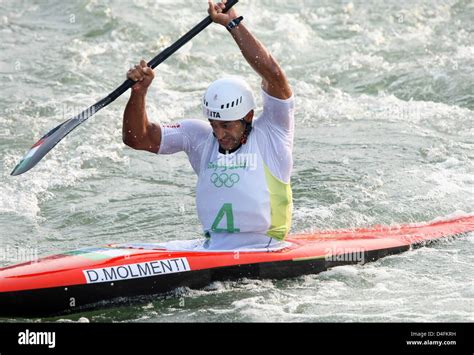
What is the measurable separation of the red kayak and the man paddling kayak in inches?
7.9

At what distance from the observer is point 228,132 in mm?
7637

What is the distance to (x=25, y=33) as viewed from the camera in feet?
52.0

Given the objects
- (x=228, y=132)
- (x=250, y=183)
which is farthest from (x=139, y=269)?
(x=228, y=132)

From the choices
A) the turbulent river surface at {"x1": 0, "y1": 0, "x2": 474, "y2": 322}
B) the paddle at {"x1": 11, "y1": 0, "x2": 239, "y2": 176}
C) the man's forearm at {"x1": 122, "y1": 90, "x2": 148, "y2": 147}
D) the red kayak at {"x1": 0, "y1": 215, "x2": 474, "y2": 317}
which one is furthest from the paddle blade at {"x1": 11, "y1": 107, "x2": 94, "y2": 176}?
the turbulent river surface at {"x1": 0, "y1": 0, "x2": 474, "y2": 322}

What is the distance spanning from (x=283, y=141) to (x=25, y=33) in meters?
9.03

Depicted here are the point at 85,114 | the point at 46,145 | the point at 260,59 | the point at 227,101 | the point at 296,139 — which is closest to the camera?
the point at 260,59

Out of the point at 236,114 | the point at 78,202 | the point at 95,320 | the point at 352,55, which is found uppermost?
the point at 352,55

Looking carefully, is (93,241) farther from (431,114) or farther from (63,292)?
(431,114)

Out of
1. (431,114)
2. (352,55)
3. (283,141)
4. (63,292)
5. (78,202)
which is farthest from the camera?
(352,55)

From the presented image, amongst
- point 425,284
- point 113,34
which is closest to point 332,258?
point 425,284

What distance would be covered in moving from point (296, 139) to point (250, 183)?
4.38m

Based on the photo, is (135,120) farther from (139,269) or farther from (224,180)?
(139,269)

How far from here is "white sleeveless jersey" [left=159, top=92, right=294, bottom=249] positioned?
764 centimetres

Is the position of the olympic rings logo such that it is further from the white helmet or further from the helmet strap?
the white helmet
